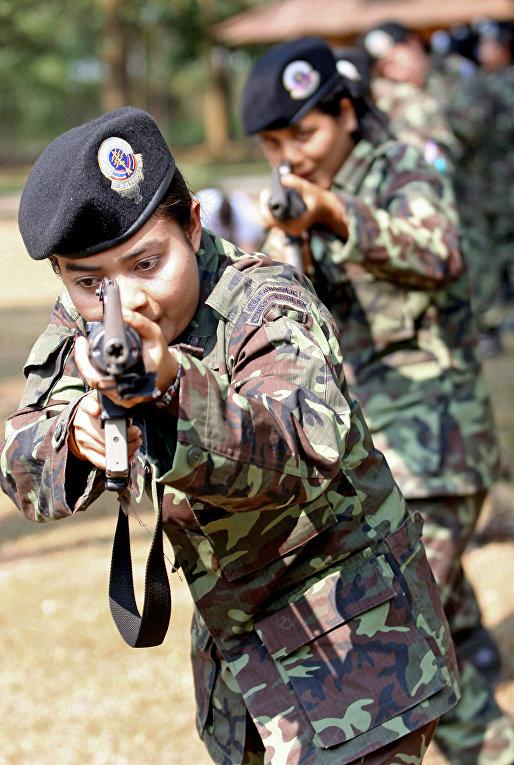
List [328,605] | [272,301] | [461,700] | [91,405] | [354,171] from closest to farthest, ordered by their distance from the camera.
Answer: [91,405], [272,301], [328,605], [461,700], [354,171]

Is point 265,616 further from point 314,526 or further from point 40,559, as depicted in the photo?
point 40,559

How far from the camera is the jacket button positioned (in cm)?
158

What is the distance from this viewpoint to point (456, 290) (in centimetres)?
362

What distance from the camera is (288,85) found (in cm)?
346

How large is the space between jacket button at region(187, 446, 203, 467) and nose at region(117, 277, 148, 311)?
0.31m

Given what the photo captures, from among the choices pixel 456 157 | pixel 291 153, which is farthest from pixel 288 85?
pixel 456 157

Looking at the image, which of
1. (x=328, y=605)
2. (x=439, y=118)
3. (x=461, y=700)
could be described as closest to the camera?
(x=328, y=605)

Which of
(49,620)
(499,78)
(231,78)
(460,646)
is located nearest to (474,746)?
(460,646)

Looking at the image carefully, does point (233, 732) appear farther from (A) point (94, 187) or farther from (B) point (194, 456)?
(A) point (94, 187)

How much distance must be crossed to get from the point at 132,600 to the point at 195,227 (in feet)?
2.17

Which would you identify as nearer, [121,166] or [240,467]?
[240,467]

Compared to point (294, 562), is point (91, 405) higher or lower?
higher

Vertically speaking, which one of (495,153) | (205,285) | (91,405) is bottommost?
(495,153)

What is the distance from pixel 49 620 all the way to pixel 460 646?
181 centimetres
